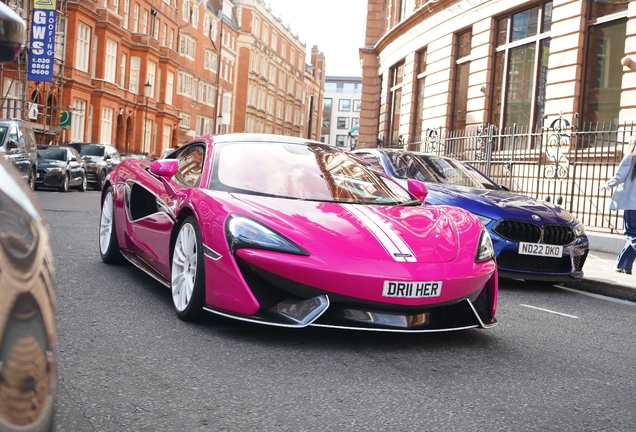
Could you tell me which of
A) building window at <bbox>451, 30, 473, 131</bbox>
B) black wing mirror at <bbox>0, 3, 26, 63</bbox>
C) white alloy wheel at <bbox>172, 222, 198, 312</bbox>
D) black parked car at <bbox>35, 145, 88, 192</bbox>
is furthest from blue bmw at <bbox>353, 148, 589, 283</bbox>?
black parked car at <bbox>35, 145, 88, 192</bbox>

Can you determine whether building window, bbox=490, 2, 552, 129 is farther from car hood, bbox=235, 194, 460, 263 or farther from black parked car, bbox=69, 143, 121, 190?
car hood, bbox=235, 194, 460, 263

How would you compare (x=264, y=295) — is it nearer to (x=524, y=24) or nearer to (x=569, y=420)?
(x=569, y=420)

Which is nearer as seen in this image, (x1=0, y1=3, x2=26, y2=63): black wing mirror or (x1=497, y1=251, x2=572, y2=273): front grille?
(x1=0, y1=3, x2=26, y2=63): black wing mirror

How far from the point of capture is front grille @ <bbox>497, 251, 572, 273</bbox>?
7.64m

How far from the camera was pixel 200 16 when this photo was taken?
65.8 m

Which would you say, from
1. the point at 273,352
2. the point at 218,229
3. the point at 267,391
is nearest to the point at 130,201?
the point at 218,229

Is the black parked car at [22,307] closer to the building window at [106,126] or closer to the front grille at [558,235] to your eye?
the front grille at [558,235]

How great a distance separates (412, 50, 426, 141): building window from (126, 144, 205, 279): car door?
69.2ft

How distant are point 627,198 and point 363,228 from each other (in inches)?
222

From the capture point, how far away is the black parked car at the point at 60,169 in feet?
70.6

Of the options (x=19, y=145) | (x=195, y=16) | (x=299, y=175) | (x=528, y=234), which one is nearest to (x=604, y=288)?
(x=528, y=234)

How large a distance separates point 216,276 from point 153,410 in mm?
1438

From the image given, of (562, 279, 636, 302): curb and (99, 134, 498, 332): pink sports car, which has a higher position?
(99, 134, 498, 332): pink sports car

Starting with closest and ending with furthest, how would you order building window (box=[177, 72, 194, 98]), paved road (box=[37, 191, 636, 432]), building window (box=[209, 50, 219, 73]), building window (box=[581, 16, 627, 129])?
1. paved road (box=[37, 191, 636, 432])
2. building window (box=[581, 16, 627, 129])
3. building window (box=[177, 72, 194, 98])
4. building window (box=[209, 50, 219, 73])
